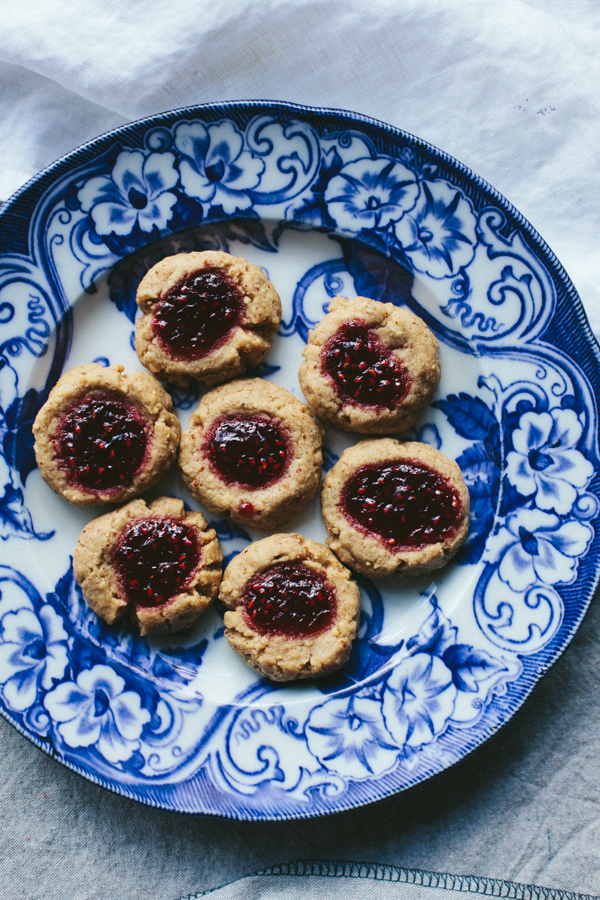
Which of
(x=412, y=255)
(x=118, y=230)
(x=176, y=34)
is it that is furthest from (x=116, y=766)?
(x=176, y=34)

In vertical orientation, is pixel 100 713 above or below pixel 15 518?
below

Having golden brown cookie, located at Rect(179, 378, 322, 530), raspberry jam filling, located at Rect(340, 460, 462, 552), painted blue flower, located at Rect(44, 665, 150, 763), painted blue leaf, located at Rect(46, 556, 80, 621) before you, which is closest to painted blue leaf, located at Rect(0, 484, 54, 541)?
painted blue leaf, located at Rect(46, 556, 80, 621)

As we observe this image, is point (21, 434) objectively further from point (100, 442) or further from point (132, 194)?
point (132, 194)

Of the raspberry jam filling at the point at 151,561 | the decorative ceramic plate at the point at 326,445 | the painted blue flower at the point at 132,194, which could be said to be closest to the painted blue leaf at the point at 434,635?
the decorative ceramic plate at the point at 326,445

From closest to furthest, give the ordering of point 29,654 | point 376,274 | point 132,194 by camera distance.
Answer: point 29,654 → point 132,194 → point 376,274

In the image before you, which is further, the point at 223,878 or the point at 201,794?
the point at 223,878

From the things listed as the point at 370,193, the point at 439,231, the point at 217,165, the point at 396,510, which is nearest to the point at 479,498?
the point at 396,510

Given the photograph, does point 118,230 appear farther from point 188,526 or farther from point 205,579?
point 205,579
